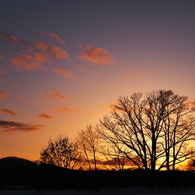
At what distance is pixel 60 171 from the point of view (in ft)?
128

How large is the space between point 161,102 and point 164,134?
3.38 metres

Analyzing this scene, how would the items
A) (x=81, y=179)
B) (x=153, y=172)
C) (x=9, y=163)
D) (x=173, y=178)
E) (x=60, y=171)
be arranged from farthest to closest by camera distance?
(x=9, y=163) → (x=81, y=179) → (x=60, y=171) → (x=173, y=178) → (x=153, y=172)

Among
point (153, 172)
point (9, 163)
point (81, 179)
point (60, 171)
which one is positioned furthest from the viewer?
point (9, 163)

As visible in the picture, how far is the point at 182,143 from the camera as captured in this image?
1201 inches

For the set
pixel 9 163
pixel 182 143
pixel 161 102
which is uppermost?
pixel 9 163

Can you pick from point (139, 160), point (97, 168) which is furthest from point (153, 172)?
point (97, 168)

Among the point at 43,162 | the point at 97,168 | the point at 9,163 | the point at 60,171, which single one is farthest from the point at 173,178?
the point at 9,163

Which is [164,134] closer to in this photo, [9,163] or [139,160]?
[139,160]

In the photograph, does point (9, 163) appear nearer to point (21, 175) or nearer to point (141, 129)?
point (21, 175)

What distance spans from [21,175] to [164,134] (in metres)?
86.3

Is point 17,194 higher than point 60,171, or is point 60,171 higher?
point 60,171

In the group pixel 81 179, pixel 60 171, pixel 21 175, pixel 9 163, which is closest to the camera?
pixel 60 171

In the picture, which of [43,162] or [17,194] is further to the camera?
[43,162]

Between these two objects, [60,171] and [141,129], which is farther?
[60,171]
